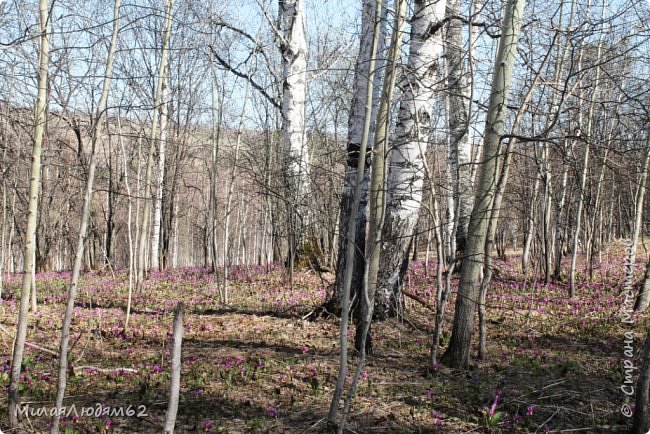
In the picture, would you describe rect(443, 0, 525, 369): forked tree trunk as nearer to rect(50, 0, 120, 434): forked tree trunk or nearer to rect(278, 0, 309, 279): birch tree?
rect(50, 0, 120, 434): forked tree trunk

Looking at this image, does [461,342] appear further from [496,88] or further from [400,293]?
[496,88]

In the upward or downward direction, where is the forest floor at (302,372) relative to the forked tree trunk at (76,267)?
downward

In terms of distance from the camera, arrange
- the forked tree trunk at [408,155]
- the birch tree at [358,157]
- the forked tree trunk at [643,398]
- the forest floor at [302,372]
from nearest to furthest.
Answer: the forked tree trunk at [643,398] < the forest floor at [302,372] < the forked tree trunk at [408,155] < the birch tree at [358,157]

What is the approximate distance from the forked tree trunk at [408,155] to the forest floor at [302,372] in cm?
68

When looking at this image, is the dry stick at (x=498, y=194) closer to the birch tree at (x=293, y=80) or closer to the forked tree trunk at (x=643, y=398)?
the forked tree trunk at (x=643, y=398)

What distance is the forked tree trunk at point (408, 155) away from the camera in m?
5.83

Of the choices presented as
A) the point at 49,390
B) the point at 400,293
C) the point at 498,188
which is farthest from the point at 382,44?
the point at 49,390

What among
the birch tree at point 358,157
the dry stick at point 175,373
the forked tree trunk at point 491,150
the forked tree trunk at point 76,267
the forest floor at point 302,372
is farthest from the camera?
the birch tree at point 358,157

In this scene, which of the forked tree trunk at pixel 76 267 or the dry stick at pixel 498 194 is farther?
the dry stick at pixel 498 194

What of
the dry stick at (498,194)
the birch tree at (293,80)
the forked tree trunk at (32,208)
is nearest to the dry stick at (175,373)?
the forked tree trunk at (32,208)

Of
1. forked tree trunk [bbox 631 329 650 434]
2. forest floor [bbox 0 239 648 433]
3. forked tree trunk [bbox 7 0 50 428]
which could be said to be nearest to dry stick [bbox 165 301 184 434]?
forest floor [bbox 0 239 648 433]

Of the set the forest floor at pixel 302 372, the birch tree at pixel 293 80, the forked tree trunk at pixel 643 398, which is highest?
the birch tree at pixel 293 80

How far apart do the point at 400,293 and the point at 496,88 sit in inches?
128

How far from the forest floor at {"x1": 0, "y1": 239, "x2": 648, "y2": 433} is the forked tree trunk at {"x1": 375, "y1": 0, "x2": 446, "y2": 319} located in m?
0.68
